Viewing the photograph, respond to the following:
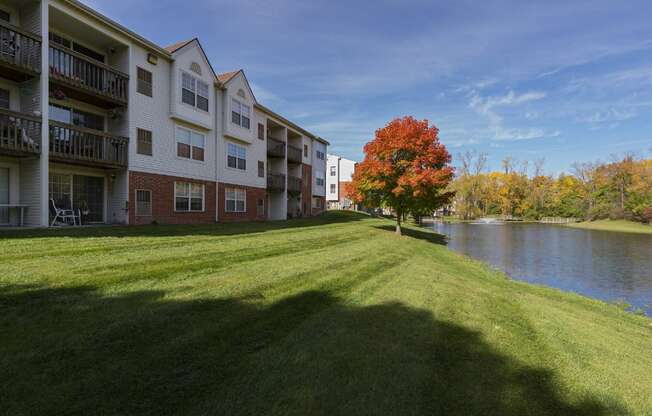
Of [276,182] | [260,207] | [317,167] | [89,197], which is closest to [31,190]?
[89,197]

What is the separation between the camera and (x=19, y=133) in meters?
11.2

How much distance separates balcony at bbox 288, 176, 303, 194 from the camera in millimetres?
29875

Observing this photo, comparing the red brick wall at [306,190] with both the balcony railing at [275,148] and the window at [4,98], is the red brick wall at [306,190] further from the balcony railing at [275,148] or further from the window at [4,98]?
the window at [4,98]

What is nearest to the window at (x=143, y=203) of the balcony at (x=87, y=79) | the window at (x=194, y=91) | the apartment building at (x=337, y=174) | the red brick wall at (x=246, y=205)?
the balcony at (x=87, y=79)

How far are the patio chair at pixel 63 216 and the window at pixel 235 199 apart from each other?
8431 millimetres

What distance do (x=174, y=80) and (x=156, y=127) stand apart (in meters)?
2.68

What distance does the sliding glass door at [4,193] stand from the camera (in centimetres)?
1205

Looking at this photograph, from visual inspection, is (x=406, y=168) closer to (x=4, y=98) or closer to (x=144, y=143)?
(x=144, y=143)

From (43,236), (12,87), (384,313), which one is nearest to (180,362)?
(384,313)

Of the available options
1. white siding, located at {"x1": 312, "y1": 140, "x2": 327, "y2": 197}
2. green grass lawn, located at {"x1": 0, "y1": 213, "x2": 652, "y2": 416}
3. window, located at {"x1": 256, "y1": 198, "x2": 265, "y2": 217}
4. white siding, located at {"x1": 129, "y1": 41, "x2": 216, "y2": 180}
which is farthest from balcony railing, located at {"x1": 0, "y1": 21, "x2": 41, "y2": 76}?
white siding, located at {"x1": 312, "y1": 140, "x2": 327, "y2": 197}

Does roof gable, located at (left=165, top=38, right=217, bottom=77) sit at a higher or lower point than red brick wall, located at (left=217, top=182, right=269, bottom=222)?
higher

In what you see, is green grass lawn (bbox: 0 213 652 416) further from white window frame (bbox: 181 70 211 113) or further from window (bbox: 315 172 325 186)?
window (bbox: 315 172 325 186)

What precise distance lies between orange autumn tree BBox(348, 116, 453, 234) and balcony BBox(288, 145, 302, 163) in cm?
954

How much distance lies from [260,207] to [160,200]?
9.24 meters
